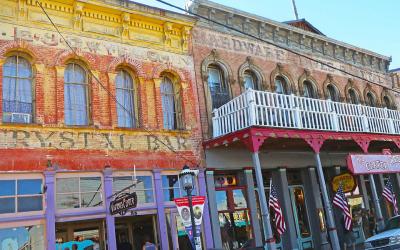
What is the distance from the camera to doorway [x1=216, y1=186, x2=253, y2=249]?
15.1 meters

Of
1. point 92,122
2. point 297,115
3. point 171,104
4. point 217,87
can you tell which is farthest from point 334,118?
point 92,122

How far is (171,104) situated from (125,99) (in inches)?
72.3

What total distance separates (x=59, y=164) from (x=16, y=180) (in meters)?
1.20

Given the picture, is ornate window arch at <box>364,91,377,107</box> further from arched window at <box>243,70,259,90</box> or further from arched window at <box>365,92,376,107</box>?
arched window at <box>243,70,259,90</box>

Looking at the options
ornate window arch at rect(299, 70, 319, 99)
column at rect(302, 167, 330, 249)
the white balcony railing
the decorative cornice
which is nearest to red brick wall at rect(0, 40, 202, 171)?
the white balcony railing

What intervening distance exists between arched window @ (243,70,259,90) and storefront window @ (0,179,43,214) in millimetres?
9629

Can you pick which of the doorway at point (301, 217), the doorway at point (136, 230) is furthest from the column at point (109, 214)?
the doorway at point (301, 217)

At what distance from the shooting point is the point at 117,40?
14.3 metres

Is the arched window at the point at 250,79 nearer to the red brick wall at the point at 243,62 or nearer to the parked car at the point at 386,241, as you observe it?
the red brick wall at the point at 243,62

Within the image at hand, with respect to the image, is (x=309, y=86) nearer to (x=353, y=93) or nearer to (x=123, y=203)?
(x=353, y=93)

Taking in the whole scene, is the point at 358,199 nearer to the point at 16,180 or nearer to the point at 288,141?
the point at 288,141

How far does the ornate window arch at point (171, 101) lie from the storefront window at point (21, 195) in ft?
16.4

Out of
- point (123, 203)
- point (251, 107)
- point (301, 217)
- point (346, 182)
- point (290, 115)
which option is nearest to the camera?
point (123, 203)

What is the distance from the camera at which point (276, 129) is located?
1430 centimetres
